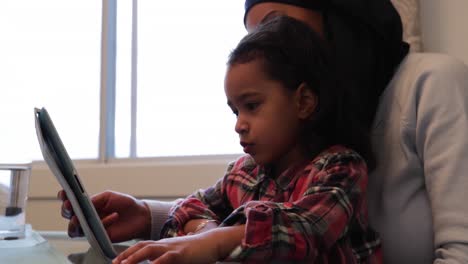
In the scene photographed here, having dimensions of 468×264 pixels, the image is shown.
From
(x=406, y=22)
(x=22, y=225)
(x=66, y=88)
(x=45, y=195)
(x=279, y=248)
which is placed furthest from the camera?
(x=66, y=88)

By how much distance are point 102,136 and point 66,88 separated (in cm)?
30

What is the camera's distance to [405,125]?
90cm

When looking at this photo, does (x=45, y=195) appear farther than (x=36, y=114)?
Yes

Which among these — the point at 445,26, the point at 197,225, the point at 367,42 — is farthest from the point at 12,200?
the point at 445,26

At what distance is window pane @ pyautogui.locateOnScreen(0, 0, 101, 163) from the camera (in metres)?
1.99

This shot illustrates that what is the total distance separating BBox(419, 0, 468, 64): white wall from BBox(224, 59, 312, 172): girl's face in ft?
2.19

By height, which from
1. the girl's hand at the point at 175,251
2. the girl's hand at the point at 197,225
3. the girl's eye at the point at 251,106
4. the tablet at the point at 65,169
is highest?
the girl's eye at the point at 251,106

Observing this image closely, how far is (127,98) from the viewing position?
192 centimetres

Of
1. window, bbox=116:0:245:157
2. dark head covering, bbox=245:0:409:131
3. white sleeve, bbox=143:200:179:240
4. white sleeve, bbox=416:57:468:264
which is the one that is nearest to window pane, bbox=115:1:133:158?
window, bbox=116:0:245:157

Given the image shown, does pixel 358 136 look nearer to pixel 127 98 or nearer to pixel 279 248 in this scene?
pixel 279 248

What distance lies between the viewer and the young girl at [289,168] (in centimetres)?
68

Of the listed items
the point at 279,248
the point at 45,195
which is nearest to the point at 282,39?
the point at 279,248

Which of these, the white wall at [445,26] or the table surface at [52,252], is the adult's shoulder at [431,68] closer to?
the white wall at [445,26]

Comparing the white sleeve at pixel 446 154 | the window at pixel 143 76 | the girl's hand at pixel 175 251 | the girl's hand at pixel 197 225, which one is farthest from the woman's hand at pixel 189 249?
the window at pixel 143 76
